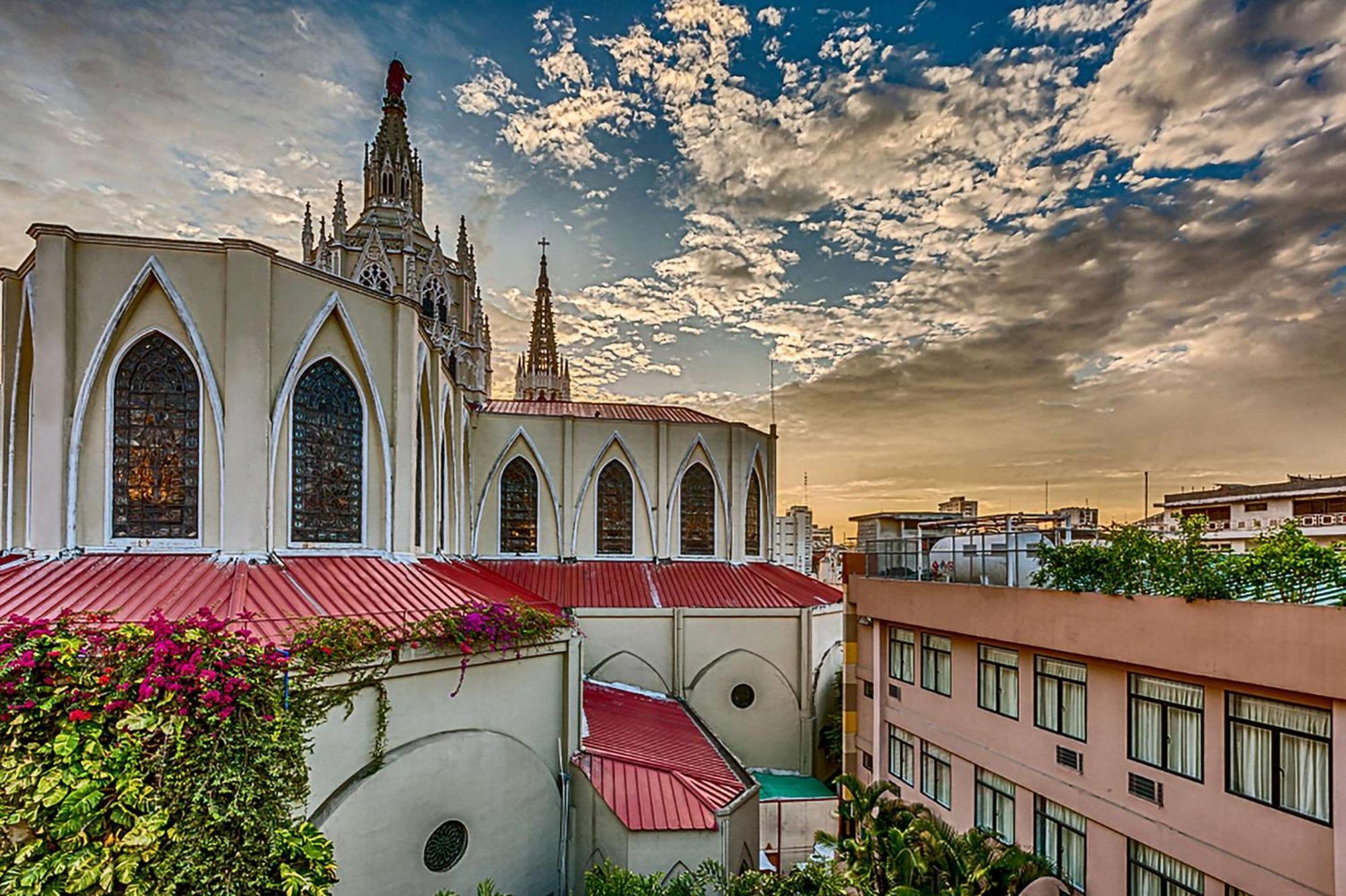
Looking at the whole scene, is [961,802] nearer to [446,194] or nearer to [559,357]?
[446,194]

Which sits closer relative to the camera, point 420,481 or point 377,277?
point 420,481

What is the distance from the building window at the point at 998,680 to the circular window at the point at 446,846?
26.8ft

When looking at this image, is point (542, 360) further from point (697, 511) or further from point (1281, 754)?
point (1281, 754)

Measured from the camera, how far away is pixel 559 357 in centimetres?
4422

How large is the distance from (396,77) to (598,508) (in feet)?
74.7

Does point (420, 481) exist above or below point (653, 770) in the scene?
above

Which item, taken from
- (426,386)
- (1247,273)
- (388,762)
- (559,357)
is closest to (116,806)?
(388,762)

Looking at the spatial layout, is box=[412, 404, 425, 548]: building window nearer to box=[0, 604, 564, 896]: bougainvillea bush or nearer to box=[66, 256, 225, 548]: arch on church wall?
box=[66, 256, 225, 548]: arch on church wall

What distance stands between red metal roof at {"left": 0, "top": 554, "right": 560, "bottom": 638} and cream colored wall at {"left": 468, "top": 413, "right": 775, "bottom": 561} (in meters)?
8.76

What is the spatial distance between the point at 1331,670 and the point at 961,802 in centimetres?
672

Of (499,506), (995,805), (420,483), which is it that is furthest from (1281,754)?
(499,506)

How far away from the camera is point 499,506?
21.1 metres

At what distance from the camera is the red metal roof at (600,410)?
73.0ft

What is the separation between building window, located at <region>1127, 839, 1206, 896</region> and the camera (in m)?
8.02
